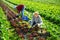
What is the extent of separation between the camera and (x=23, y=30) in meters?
13.3

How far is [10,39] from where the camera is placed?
11805 millimetres

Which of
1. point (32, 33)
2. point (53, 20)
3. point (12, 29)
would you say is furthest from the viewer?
point (53, 20)

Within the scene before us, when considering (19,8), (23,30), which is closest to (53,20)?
(19,8)

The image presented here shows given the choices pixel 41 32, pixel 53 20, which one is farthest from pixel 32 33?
pixel 53 20

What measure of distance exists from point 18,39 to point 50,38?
1661mm

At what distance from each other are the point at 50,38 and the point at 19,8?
634 centimetres

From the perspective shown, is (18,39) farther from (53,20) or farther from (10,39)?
(53,20)

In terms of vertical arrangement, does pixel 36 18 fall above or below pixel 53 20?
above

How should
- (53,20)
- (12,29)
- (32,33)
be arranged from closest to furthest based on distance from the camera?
(32,33)
(12,29)
(53,20)

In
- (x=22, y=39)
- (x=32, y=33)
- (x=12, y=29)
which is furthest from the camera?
(x=12, y=29)

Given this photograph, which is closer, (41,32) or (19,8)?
(41,32)

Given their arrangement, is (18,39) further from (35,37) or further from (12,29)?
(12,29)

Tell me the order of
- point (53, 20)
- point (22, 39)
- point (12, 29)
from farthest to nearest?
point (53, 20)
point (12, 29)
point (22, 39)

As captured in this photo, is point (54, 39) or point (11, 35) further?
point (11, 35)
